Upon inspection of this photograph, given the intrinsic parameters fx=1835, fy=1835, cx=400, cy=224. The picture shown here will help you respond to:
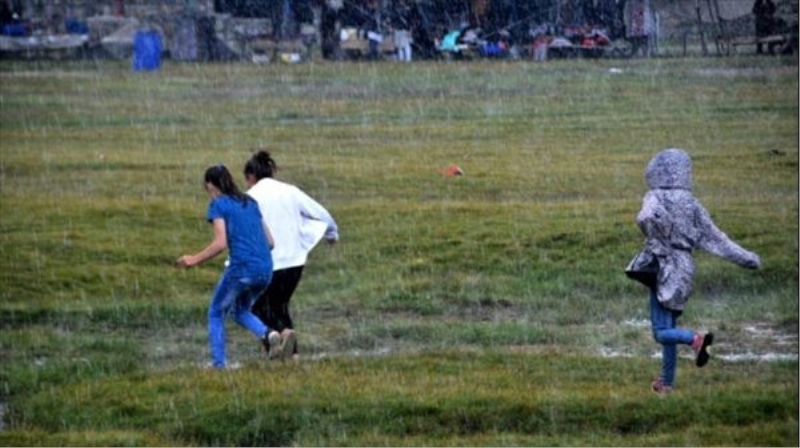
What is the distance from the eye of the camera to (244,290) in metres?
12.4

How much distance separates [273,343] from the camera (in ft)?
40.8

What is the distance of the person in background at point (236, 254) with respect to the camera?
40.1 feet

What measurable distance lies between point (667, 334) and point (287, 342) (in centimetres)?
286

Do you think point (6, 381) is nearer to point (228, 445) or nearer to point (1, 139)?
point (228, 445)

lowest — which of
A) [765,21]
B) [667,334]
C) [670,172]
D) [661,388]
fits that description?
[661,388]

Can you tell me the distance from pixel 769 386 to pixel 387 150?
19.0m

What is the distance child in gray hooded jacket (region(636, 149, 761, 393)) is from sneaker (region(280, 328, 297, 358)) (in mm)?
2687

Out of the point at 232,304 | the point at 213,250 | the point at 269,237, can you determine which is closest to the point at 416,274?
the point at 269,237

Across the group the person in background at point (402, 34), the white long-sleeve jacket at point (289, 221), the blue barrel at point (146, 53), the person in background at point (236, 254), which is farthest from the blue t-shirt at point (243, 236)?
the person in background at point (402, 34)

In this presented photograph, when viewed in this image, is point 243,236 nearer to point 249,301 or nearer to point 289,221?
point 249,301

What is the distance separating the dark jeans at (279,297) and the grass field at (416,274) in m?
0.37

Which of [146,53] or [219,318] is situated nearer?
[219,318]

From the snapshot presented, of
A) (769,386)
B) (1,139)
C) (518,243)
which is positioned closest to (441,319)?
(518,243)

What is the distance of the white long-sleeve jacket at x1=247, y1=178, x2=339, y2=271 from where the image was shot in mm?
12875
